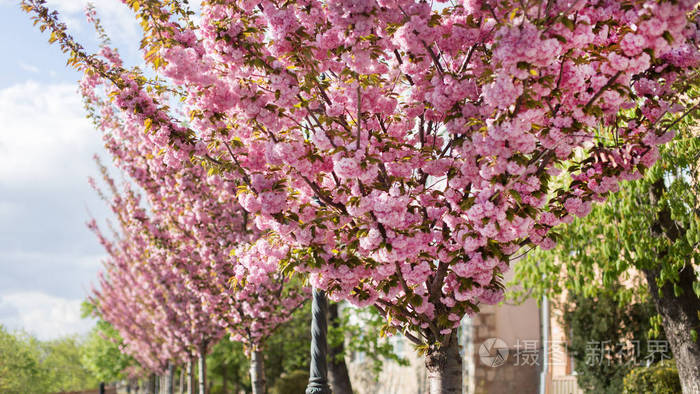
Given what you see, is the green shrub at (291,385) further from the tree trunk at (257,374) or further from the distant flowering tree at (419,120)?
the distant flowering tree at (419,120)

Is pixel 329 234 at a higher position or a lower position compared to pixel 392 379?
higher

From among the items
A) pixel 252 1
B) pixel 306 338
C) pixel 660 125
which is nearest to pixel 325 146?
pixel 252 1

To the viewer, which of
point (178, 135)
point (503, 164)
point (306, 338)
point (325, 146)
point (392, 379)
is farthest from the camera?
point (306, 338)

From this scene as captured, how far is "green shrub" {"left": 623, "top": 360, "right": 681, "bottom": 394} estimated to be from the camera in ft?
33.9

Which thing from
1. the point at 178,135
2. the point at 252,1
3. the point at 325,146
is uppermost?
the point at 252,1

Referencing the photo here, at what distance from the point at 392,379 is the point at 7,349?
63.2 feet

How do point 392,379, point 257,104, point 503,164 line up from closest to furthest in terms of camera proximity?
point 503,164 < point 257,104 < point 392,379

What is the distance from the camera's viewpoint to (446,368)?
4367 mm

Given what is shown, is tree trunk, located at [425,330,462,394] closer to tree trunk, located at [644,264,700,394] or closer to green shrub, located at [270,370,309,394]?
tree trunk, located at [644,264,700,394]

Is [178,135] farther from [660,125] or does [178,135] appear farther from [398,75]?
[660,125]

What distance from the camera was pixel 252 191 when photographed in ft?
13.1

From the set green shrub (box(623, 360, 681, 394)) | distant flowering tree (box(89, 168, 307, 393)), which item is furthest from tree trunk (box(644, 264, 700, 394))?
distant flowering tree (box(89, 168, 307, 393))

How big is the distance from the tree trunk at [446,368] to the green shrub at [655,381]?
802 cm

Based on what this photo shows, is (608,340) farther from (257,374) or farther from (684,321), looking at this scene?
(257,374)
